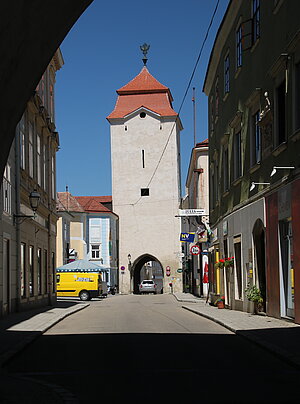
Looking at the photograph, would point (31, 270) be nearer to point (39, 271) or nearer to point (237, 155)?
point (39, 271)

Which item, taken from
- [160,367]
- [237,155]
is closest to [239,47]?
[237,155]

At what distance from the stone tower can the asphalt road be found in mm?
53120

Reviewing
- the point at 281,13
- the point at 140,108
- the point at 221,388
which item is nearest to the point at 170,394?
the point at 221,388

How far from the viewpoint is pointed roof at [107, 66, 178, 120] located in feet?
243

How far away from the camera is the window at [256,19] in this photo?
20.2 m

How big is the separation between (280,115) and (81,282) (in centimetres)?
2975

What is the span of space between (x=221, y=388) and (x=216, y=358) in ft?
9.49

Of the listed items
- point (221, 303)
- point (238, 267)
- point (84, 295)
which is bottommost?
point (221, 303)

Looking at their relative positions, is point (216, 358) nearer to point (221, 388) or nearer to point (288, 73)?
point (221, 388)

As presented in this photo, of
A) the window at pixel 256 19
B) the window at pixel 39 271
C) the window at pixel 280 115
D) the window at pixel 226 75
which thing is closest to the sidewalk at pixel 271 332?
the window at pixel 280 115

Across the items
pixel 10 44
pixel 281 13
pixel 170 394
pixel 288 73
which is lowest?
pixel 170 394

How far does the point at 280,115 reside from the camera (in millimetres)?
17953

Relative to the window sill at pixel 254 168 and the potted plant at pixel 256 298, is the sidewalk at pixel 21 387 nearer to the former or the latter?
the potted plant at pixel 256 298

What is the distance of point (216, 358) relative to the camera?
428 inches
